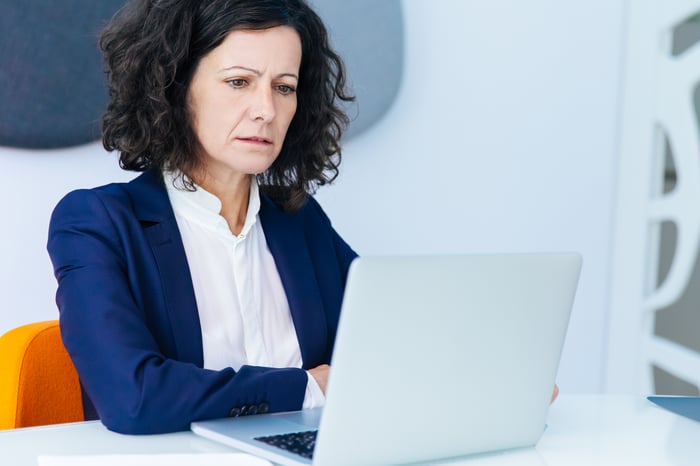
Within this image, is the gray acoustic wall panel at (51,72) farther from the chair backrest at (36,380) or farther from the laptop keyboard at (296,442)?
the laptop keyboard at (296,442)

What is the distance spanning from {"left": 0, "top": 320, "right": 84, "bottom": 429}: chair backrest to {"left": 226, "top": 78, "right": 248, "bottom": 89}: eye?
1.74ft

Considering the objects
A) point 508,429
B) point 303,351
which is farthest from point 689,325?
point 508,429

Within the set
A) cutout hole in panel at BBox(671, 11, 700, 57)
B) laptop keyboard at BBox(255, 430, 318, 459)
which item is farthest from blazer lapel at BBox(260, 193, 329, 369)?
cutout hole in panel at BBox(671, 11, 700, 57)

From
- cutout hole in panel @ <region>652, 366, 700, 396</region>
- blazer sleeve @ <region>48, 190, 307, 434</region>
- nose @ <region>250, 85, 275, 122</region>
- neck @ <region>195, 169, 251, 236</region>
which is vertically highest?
nose @ <region>250, 85, 275, 122</region>

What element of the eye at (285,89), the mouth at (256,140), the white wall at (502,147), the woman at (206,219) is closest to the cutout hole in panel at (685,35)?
the white wall at (502,147)

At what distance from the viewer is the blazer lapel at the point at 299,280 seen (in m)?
1.79

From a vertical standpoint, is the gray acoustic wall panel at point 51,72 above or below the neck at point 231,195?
above

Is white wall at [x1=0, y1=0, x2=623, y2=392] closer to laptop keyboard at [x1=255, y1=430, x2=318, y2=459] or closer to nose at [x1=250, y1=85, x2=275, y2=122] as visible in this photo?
nose at [x1=250, y1=85, x2=275, y2=122]

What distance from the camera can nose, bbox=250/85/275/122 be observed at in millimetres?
1709

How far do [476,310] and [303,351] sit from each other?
0.69 metres

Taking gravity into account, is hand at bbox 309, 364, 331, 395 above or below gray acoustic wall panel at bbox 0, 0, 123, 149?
below

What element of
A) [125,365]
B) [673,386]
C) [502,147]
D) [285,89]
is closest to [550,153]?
[502,147]

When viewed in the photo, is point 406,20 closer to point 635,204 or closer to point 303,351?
point 635,204

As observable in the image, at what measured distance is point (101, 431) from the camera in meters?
1.31
